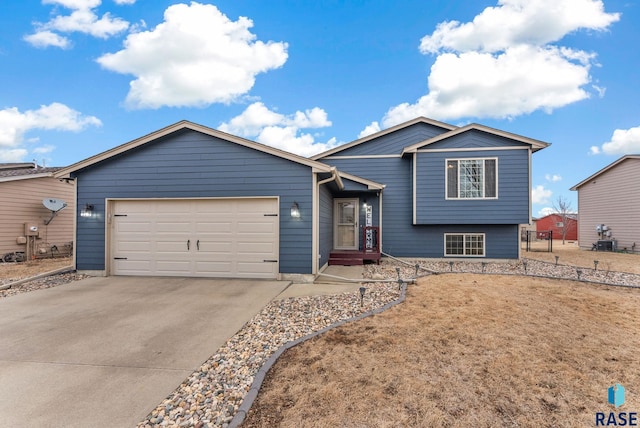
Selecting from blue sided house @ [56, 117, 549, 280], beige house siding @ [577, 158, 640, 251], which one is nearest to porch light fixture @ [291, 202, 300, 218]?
blue sided house @ [56, 117, 549, 280]

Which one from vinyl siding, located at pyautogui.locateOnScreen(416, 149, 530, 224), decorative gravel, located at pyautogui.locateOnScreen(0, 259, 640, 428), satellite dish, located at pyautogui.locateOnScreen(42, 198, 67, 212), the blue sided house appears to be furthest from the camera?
satellite dish, located at pyautogui.locateOnScreen(42, 198, 67, 212)

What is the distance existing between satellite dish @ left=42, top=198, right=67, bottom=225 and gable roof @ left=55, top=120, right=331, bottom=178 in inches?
236

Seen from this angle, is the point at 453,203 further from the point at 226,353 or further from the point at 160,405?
the point at 160,405

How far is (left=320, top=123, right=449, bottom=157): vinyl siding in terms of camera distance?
36.6ft

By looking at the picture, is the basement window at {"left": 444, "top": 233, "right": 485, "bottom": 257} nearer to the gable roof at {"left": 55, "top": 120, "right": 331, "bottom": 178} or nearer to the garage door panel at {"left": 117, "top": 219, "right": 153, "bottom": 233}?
the gable roof at {"left": 55, "top": 120, "right": 331, "bottom": 178}

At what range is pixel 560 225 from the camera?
96.6ft

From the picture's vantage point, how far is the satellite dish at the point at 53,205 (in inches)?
468

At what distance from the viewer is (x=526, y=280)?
7.00 m

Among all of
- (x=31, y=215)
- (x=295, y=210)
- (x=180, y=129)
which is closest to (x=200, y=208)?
(x=180, y=129)

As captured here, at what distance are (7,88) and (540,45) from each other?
21.8 m

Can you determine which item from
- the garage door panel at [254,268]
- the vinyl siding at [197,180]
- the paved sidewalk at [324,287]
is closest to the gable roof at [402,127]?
the vinyl siding at [197,180]

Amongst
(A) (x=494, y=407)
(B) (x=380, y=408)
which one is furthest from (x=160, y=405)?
(A) (x=494, y=407)


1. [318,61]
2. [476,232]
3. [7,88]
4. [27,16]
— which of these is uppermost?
[318,61]

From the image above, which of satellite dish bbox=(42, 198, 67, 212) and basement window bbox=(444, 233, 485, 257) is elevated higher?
satellite dish bbox=(42, 198, 67, 212)
